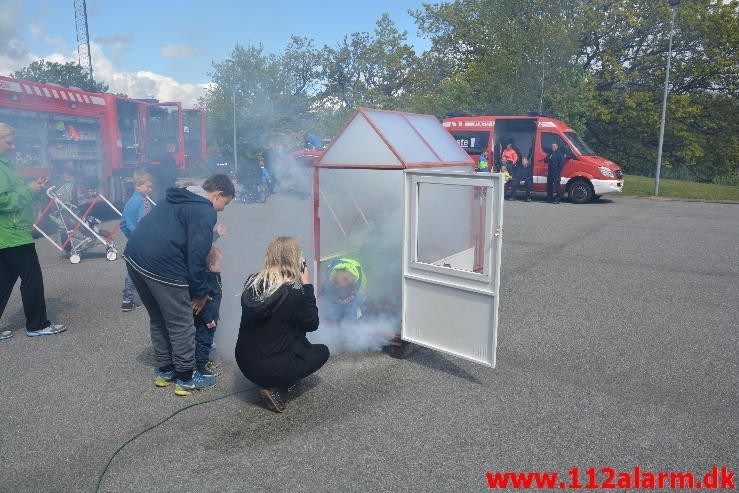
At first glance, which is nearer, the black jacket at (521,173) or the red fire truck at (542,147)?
the red fire truck at (542,147)

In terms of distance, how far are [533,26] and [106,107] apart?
1540cm

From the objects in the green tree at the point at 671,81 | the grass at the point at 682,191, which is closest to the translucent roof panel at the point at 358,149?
the grass at the point at 682,191

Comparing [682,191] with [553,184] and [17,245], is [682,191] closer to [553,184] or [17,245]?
[553,184]

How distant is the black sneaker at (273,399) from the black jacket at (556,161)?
14.1m

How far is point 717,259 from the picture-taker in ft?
28.5

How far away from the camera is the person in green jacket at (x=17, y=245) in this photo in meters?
4.87

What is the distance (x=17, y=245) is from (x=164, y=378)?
207 cm

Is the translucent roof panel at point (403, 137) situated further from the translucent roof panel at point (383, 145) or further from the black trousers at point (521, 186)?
the black trousers at point (521, 186)

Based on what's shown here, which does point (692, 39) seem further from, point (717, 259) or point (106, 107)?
point (106, 107)

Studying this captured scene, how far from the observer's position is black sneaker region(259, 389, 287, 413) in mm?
3750

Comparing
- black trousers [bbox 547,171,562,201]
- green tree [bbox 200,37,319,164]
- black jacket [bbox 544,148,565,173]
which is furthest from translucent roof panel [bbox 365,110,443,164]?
black trousers [bbox 547,171,562,201]

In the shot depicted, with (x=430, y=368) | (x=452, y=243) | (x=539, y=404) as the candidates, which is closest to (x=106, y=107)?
(x=452, y=243)

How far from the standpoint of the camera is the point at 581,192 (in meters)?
16.1

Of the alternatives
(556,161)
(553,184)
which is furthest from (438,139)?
(553,184)
